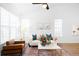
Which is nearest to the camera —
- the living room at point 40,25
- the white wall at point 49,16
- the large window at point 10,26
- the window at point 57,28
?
the large window at point 10,26

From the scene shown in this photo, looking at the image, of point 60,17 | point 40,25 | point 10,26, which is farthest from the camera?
point 40,25

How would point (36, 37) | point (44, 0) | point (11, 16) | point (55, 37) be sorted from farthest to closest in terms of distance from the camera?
point (36, 37) → point (55, 37) → point (11, 16) → point (44, 0)

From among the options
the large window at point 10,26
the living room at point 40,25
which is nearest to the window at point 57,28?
the living room at point 40,25

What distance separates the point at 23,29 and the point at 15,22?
32 centimetres

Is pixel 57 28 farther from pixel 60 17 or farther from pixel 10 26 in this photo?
pixel 10 26

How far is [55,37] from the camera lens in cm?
310

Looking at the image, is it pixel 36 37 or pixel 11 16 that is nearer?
pixel 11 16

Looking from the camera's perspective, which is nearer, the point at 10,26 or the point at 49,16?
the point at 10,26

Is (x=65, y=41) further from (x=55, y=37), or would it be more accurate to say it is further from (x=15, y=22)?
(x=15, y=22)

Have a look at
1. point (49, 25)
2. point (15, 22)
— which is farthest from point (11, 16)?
point (49, 25)

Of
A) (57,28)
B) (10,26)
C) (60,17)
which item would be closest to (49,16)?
(60,17)

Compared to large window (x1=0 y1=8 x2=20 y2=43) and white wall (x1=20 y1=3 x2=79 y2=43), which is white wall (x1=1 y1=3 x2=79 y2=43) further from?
large window (x1=0 y1=8 x2=20 y2=43)

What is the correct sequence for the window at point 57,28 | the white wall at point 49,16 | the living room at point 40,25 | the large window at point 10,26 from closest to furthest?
the large window at point 10,26
the living room at point 40,25
the white wall at point 49,16
the window at point 57,28

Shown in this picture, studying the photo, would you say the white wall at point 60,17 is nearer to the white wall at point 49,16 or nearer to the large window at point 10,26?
the white wall at point 49,16
